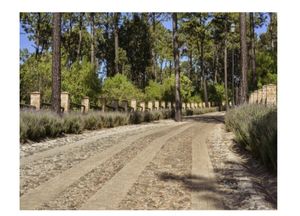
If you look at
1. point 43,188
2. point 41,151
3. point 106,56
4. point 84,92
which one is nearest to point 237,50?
point 106,56

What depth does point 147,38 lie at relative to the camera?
35562 mm

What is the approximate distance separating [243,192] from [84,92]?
13433 mm

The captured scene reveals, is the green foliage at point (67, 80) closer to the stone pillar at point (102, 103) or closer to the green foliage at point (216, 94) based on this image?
the stone pillar at point (102, 103)

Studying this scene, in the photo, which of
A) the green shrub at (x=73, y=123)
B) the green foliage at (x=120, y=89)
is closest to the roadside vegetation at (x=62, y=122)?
the green shrub at (x=73, y=123)

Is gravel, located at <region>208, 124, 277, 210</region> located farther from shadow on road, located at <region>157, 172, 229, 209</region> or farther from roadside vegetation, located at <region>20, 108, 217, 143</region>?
roadside vegetation, located at <region>20, 108, 217, 143</region>

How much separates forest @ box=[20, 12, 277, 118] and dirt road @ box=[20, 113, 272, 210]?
5.89m

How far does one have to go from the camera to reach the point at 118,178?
6258mm

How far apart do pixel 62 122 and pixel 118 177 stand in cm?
595

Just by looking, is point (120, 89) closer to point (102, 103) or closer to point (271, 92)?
point (102, 103)

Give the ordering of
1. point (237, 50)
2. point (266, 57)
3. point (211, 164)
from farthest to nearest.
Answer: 1. point (237, 50)
2. point (266, 57)
3. point (211, 164)

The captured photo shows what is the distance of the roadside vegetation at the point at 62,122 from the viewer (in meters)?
9.95

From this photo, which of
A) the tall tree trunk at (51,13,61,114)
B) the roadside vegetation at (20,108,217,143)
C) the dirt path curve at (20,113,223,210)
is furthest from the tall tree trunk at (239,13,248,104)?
the dirt path curve at (20,113,223,210)

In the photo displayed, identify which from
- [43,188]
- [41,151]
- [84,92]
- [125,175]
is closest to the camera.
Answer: [43,188]
